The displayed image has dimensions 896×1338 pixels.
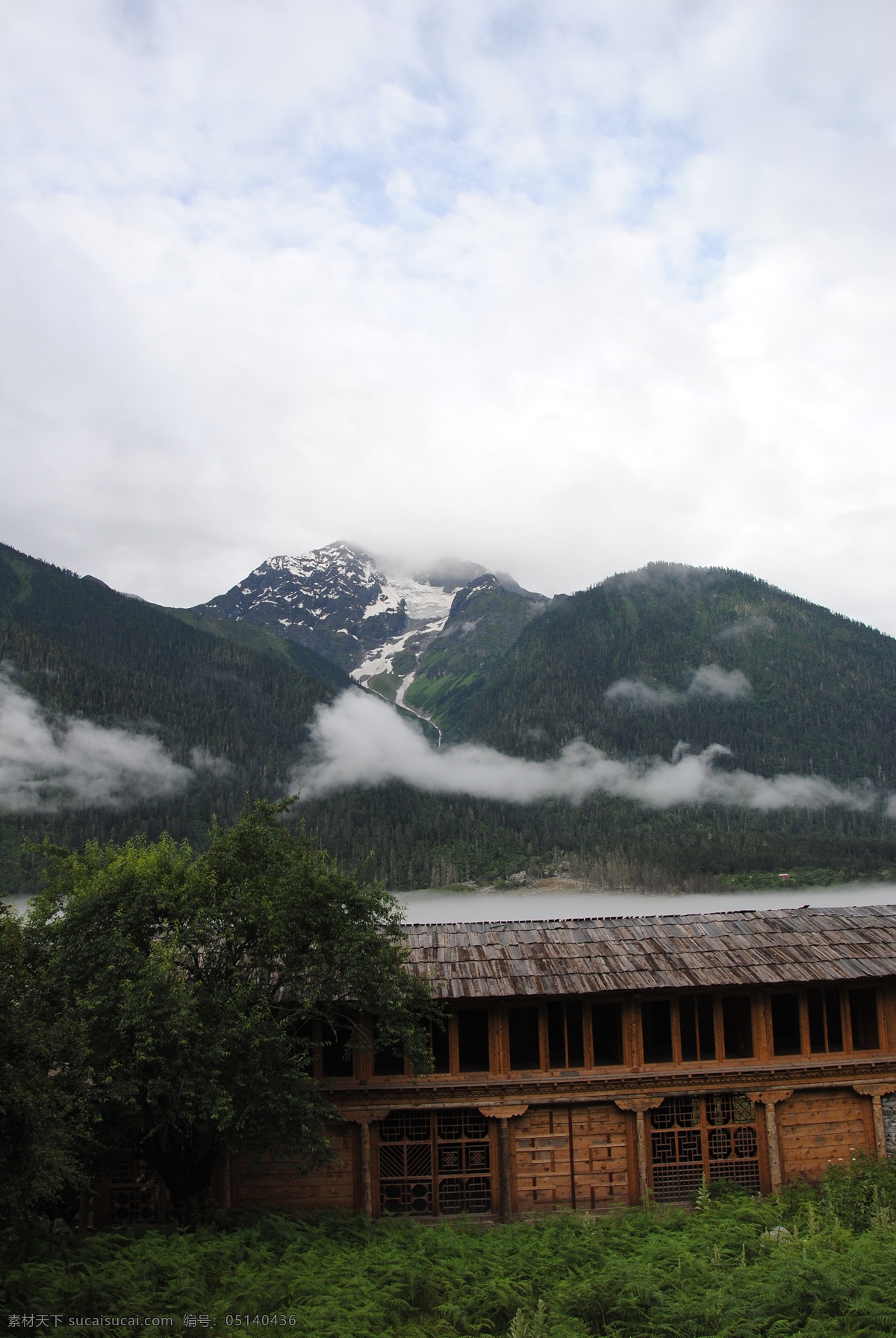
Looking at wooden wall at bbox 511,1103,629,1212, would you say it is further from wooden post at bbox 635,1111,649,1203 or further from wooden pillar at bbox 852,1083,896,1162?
wooden pillar at bbox 852,1083,896,1162

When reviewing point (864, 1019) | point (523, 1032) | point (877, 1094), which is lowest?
point (877, 1094)

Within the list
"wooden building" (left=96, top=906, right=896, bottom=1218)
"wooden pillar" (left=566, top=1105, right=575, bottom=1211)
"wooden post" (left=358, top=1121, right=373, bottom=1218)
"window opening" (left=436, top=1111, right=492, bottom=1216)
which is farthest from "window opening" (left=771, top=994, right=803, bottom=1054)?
"wooden post" (left=358, top=1121, right=373, bottom=1218)

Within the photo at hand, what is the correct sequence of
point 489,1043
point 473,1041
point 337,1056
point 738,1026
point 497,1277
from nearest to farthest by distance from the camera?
1. point 497,1277
2. point 489,1043
3. point 337,1056
4. point 473,1041
5. point 738,1026

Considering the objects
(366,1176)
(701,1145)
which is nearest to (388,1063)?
(366,1176)

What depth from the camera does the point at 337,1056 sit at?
2627 cm

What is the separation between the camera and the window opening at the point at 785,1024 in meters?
28.2

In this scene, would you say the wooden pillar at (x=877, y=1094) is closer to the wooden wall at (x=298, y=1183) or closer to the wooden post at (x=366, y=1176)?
the wooden post at (x=366, y=1176)

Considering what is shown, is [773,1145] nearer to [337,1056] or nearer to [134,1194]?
[337,1056]

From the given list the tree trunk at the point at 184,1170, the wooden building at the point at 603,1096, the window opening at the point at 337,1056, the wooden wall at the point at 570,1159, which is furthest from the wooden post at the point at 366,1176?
the tree trunk at the point at 184,1170

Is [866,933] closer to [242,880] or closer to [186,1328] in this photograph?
[242,880]

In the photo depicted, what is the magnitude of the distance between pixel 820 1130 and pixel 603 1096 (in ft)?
23.0

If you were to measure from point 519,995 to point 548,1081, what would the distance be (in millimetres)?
3003

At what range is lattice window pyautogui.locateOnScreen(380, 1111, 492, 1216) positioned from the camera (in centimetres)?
2495

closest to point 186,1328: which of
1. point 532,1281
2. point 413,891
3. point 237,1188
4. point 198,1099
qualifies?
point 198,1099
